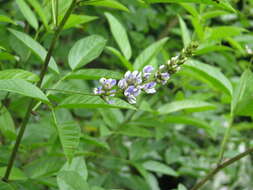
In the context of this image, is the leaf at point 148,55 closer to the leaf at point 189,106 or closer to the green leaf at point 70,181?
the leaf at point 189,106

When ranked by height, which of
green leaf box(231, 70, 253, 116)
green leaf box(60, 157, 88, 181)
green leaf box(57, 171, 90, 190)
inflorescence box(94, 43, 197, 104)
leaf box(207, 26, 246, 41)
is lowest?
green leaf box(60, 157, 88, 181)

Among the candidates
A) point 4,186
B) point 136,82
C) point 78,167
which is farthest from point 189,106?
point 4,186

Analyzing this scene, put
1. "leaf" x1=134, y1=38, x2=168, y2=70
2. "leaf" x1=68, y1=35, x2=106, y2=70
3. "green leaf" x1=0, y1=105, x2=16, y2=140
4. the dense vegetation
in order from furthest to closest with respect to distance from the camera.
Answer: "leaf" x1=134, y1=38, x2=168, y2=70, "green leaf" x1=0, y1=105, x2=16, y2=140, "leaf" x1=68, y1=35, x2=106, y2=70, the dense vegetation

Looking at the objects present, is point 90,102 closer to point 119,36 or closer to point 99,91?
point 99,91

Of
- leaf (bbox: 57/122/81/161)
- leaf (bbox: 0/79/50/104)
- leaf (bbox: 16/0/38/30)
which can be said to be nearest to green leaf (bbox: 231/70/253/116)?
leaf (bbox: 57/122/81/161)

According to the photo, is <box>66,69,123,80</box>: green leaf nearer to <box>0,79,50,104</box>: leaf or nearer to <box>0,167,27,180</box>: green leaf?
<box>0,79,50,104</box>: leaf

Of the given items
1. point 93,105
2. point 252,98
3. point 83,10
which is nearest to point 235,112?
point 252,98
